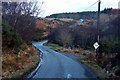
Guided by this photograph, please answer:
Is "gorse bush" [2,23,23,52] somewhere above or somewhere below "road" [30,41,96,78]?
above

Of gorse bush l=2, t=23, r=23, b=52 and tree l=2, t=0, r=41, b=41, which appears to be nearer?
gorse bush l=2, t=23, r=23, b=52

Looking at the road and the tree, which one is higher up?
the tree

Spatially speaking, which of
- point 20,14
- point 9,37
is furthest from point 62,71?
point 20,14

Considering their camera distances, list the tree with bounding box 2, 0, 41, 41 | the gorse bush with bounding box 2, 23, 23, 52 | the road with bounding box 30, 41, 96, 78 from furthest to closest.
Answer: the tree with bounding box 2, 0, 41, 41 < the gorse bush with bounding box 2, 23, 23, 52 < the road with bounding box 30, 41, 96, 78

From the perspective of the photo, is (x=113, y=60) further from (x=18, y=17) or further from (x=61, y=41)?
(x=61, y=41)

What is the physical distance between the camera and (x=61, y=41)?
115312mm

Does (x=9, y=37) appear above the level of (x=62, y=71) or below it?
above

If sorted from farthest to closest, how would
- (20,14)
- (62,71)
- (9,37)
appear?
(20,14) < (9,37) < (62,71)

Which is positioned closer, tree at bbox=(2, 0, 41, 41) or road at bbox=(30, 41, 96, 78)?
road at bbox=(30, 41, 96, 78)

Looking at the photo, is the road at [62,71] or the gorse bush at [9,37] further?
the gorse bush at [9,37]

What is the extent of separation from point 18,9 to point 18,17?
1370mm

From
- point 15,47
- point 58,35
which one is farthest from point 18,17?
point 58,35

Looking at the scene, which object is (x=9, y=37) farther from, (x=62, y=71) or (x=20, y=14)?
(x=20, y=14)

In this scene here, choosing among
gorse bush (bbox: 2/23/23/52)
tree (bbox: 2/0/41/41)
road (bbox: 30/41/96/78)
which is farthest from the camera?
tree (bbox: 2/0/41/41)
